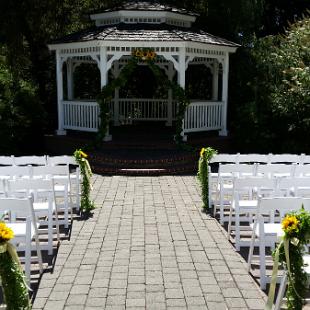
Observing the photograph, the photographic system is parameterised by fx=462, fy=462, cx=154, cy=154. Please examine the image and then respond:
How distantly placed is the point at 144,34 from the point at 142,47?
590mm

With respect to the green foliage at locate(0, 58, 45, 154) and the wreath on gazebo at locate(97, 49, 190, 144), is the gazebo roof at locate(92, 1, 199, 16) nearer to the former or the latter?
the wreath on gazebo at locate(97, 49, 190, 144)

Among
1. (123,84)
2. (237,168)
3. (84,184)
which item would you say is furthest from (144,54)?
(237,168)

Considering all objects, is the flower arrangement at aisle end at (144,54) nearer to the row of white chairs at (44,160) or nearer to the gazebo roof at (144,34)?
the gazebo roof at (144,34)

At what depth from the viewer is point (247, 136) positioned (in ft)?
55.4

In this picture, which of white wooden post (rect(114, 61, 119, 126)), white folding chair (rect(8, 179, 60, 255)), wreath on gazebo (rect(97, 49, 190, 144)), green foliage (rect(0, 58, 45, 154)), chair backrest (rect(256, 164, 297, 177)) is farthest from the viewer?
white wooden post (rect(114, 61, 119, 126))

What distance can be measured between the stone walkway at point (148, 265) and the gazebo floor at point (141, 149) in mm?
4100

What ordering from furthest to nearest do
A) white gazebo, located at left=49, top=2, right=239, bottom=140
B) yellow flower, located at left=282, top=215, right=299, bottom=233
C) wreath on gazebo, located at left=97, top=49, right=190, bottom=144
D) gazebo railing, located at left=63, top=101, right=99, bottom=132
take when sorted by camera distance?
1. gazebo railing, located at left=63, top=101, right=99, bottom=132
2. white gazebo, located at left=49, top=2, right=239, bottom=140
3. wreath on gazebo, located at left=97, top=49, right=190, bottom=144
4. yellow flower, located at left=282, top=215, right=299, bottom=233

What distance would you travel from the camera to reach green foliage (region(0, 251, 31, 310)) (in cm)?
426

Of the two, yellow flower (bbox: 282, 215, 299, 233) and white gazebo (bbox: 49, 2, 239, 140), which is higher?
white gazebo (bbox: 49, 2, 239, 140)

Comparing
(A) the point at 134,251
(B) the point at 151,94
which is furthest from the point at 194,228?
(B) the point at 151,94

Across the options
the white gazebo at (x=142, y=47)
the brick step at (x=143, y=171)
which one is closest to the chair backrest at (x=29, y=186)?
the brick step at (x=143, y=171)

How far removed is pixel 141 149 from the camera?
16.0 m

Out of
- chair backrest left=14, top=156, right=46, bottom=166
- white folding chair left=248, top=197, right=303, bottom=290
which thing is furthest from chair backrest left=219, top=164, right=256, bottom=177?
chair backrest left=14, top=156, right=46, bottom=166

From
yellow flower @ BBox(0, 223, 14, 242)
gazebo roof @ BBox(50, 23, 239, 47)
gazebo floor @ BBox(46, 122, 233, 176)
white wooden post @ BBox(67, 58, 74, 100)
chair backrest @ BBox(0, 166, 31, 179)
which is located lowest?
gazebo floor @ BBox(46, 122, 233, 176)
